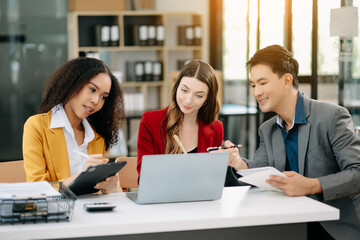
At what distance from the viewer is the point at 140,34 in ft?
20.0

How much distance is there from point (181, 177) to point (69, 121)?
79 cm

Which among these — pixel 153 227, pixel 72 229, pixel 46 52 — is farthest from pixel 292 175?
pixel 46 52

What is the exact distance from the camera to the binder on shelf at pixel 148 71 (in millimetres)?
6141

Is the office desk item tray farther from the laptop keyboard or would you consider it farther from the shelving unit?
the shelving unit

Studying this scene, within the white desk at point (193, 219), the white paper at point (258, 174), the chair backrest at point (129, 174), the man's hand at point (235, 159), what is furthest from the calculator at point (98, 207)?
the chair backrest at point (129, 174)

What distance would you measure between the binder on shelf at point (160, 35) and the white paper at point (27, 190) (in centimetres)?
449

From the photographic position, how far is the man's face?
7.42 feet

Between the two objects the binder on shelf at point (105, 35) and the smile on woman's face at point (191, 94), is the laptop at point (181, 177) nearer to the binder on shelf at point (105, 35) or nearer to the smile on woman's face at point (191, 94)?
the smile on woman's face at point (191, 94)

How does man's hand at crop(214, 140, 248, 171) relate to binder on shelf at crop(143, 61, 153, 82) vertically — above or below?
below

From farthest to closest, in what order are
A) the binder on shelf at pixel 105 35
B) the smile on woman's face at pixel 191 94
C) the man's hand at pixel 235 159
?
the binder on shelf at pixel 105 35, the smile on woman's face at pixel 191 94, the man's hand at pixel 235 159

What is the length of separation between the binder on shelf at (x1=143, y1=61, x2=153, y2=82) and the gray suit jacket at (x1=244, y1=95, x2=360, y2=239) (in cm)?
400

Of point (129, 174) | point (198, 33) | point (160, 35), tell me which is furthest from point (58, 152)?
point (198, 33)

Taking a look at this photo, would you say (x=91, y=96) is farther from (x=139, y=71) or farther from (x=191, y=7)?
(x=191, y=7)

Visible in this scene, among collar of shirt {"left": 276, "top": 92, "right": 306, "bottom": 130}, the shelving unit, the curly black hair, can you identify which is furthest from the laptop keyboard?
the shelving unit
